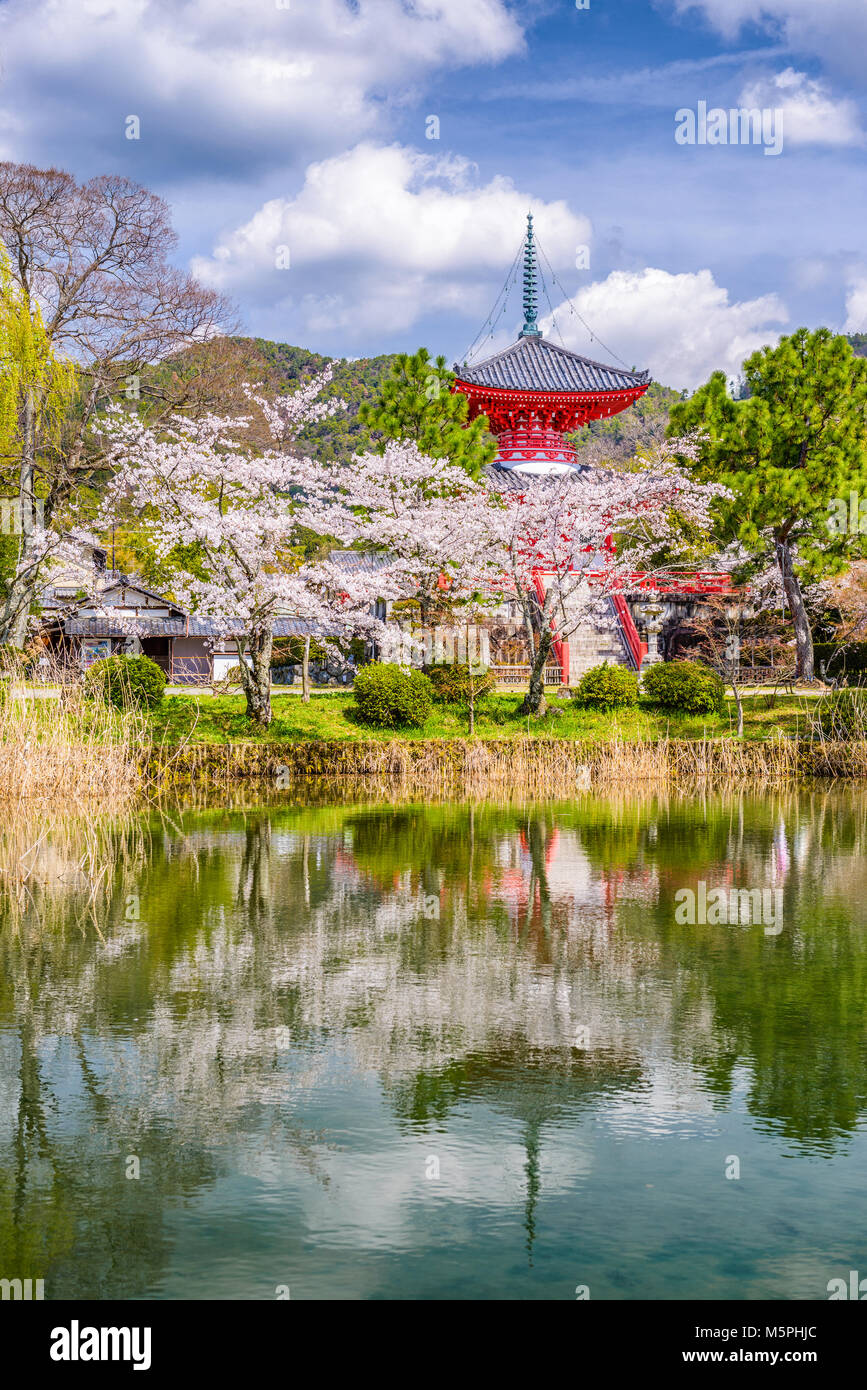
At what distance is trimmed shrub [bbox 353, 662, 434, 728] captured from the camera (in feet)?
82.4

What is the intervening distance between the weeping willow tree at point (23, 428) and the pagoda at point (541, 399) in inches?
525

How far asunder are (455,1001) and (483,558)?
20.8 metres

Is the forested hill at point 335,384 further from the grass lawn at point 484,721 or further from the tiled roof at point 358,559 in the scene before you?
the grass lawn at point 484,721

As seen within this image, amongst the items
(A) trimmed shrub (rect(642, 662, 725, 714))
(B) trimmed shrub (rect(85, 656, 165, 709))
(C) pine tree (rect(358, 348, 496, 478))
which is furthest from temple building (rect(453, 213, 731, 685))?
(B) trimmed shrub (rect(85, 656, 165, 709))

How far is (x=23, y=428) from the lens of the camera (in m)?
26.8

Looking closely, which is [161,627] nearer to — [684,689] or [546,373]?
[546,373]

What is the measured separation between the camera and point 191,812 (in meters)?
18.3

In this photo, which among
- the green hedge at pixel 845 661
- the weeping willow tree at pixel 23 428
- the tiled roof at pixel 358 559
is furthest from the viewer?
the tiled roof at pixel 358 559

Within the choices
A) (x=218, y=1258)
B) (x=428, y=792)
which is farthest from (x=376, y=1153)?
(x=428, y=792)

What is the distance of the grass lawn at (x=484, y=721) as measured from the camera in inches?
942

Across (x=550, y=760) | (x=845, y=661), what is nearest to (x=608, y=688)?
(x=550, y=760)

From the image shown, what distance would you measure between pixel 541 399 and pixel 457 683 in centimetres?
1243

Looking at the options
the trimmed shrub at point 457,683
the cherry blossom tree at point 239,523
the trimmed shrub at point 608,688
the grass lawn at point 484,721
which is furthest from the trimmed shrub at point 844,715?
the cherry blossom tree at point 239,523

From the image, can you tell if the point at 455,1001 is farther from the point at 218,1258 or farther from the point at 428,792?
the point at 428,792
